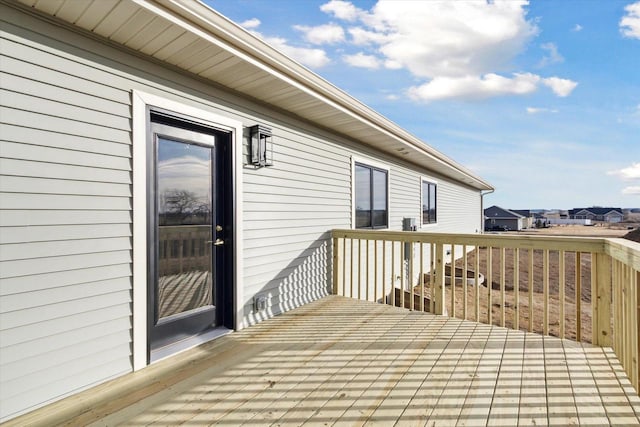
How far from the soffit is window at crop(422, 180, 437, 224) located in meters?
4.76

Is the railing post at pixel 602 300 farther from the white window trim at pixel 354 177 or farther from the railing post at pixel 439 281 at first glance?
the white window trim at pixel 354 177

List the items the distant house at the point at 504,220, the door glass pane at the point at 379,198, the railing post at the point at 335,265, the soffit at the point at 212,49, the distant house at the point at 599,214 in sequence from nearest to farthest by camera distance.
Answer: the soffit at the point at 212,49 → the railing post at the point at 335,265 → the door glass pane at the point at 379,198 → the distant house at the point at 504,220 → the distant house at the point at 599,214

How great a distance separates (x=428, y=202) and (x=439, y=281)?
5557mm

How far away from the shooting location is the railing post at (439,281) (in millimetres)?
3553

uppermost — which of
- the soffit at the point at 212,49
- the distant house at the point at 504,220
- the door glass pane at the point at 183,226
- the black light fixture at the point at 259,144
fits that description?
the soffit at the point at 212,49

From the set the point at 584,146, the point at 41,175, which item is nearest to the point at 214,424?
the point at 41,175

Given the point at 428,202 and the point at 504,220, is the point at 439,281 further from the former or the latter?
the point at 504,220

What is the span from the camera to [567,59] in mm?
10664

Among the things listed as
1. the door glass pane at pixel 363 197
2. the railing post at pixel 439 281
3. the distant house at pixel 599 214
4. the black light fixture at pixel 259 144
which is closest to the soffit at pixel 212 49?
the black light fixture at pixel 259 144

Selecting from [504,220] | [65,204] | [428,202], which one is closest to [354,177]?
[65,204]

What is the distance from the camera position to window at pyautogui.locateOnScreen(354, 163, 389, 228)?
538 cm

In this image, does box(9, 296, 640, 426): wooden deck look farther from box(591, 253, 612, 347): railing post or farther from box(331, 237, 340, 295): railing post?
box(331, 237, 340, 295): railing post

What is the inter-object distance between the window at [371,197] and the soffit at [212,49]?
1.40 m

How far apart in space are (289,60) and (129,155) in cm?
160
